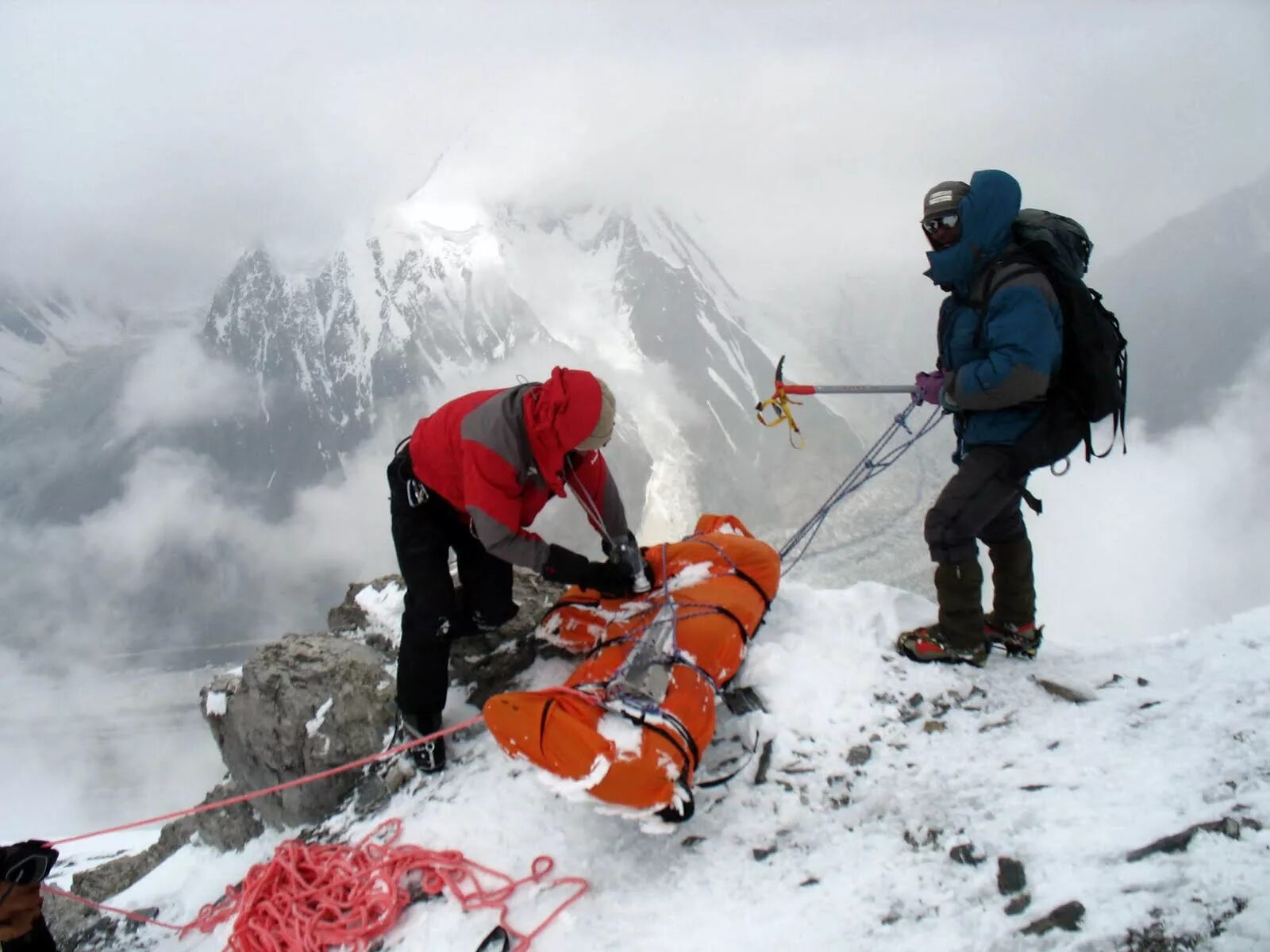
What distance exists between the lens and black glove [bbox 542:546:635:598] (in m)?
3.88

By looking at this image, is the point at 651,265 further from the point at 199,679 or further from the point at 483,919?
the point at 483,919

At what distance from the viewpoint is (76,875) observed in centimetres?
570

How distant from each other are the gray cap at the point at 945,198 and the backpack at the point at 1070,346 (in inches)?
12.9

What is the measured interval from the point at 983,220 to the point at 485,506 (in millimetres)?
2982

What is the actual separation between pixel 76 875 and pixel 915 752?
6.88m

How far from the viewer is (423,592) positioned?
4.10 meters

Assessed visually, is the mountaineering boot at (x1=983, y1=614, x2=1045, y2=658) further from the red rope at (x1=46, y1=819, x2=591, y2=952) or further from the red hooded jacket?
the red rope at (x1=46, y1=819, x2=591, y2=952)

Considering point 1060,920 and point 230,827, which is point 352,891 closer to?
point 230,827

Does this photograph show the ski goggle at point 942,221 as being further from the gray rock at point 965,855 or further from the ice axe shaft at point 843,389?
the gray rock at point 965,855

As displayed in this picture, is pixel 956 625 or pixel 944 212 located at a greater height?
pixel 944 212

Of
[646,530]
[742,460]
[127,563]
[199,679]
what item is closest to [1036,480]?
[742,460]

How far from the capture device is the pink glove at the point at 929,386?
157 inches

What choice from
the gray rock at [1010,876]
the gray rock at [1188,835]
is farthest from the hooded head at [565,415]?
the gray rock at [1188,835]

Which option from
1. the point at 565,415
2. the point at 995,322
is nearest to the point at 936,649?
the point at 995,322
